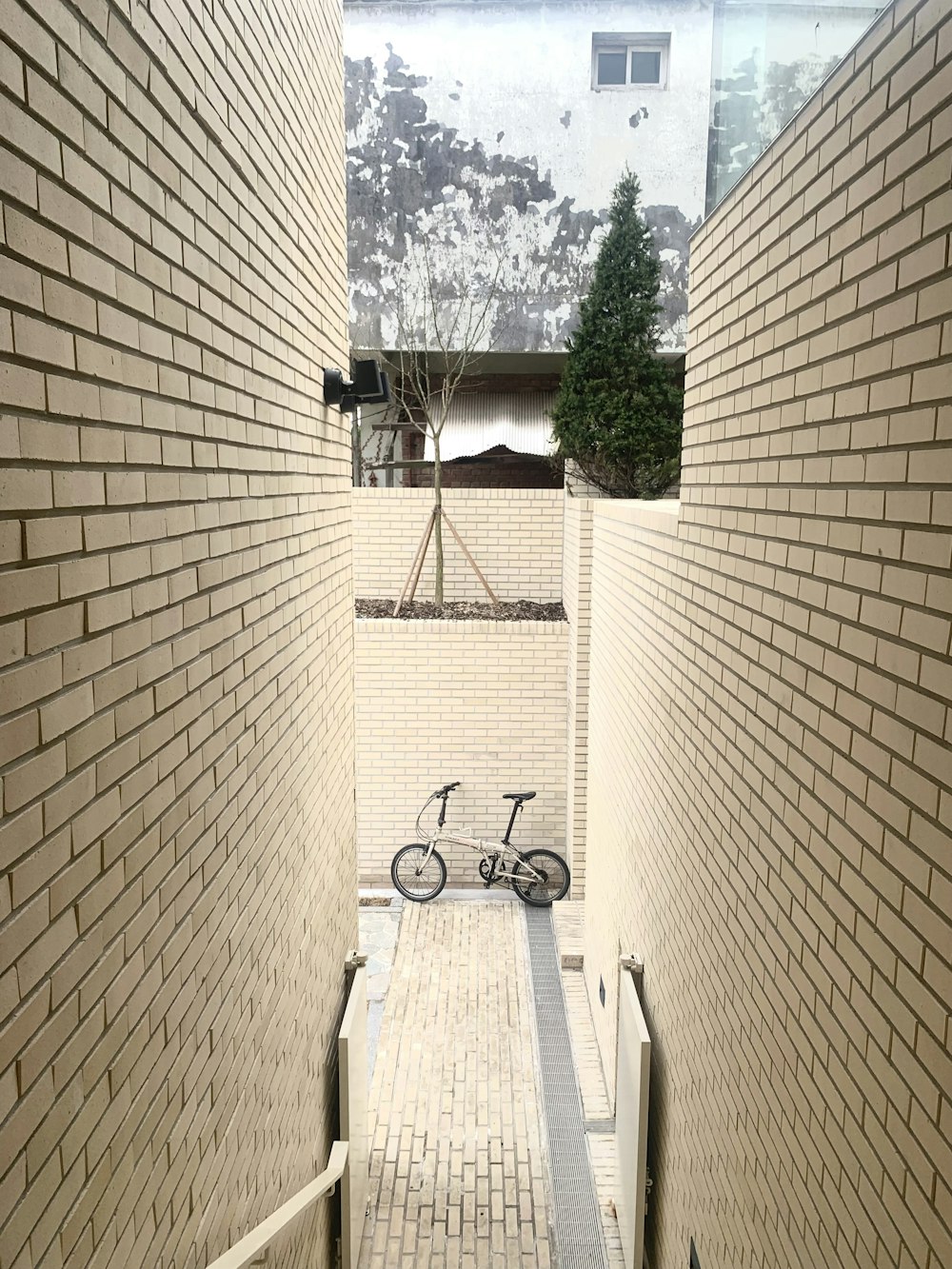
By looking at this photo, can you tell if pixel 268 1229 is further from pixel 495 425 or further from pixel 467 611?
pixel 495 425

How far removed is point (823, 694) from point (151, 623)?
1.62 meters

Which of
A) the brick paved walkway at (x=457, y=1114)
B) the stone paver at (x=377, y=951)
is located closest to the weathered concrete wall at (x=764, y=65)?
the brick paved walkway at (x=457, y=1114)

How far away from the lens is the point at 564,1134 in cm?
672

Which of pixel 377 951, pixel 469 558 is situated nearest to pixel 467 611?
pixel 469 558

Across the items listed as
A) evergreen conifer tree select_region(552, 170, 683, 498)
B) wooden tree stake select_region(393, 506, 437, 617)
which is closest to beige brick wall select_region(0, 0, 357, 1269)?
wooden tree stake select_region(393, 506, 437, 617)

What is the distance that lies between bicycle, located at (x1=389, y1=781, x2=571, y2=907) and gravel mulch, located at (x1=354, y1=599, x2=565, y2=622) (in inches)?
84.6

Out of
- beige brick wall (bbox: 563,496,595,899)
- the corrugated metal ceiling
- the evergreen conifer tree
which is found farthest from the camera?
the corrugated metal ceiling

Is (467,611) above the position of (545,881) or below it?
above

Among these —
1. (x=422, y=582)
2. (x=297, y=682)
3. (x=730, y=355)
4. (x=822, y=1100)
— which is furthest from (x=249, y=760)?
(x=422, y=582)

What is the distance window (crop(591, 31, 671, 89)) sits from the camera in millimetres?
14945

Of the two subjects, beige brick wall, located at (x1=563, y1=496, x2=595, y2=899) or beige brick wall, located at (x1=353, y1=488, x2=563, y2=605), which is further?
beige brick wall, located at (x1=353, y1=488, x2=563, y2=605)

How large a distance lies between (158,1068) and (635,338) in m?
11.5

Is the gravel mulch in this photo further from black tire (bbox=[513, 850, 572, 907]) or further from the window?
the window

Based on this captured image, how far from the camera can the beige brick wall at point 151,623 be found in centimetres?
153
